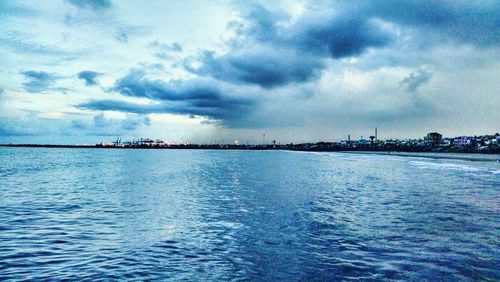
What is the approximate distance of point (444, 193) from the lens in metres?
28.4

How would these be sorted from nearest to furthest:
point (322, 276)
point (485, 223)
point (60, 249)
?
point (322, 276), point (60, 249), point (485, 223)

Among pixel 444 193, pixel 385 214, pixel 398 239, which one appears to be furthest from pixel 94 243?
pixel 444 193

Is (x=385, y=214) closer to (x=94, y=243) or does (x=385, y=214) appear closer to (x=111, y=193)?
(x=94, y=243)

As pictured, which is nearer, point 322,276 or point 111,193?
point 322,276

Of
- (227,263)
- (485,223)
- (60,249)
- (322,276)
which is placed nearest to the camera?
(322,276)

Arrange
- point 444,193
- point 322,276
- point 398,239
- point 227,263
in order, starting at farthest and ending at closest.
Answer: point 444,193 < point 398,239 < point 227,263 < point 322,276

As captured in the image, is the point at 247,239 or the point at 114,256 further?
the point at 247,239

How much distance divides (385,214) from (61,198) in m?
22.8

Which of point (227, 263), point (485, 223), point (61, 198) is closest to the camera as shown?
point (227, 263)

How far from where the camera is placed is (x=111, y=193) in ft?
94.5

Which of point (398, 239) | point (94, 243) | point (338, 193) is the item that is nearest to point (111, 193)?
point (94, 243)

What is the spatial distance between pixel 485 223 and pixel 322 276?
11691mm

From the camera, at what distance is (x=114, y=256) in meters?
11.2

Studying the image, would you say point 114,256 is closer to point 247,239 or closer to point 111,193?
point 247,239
